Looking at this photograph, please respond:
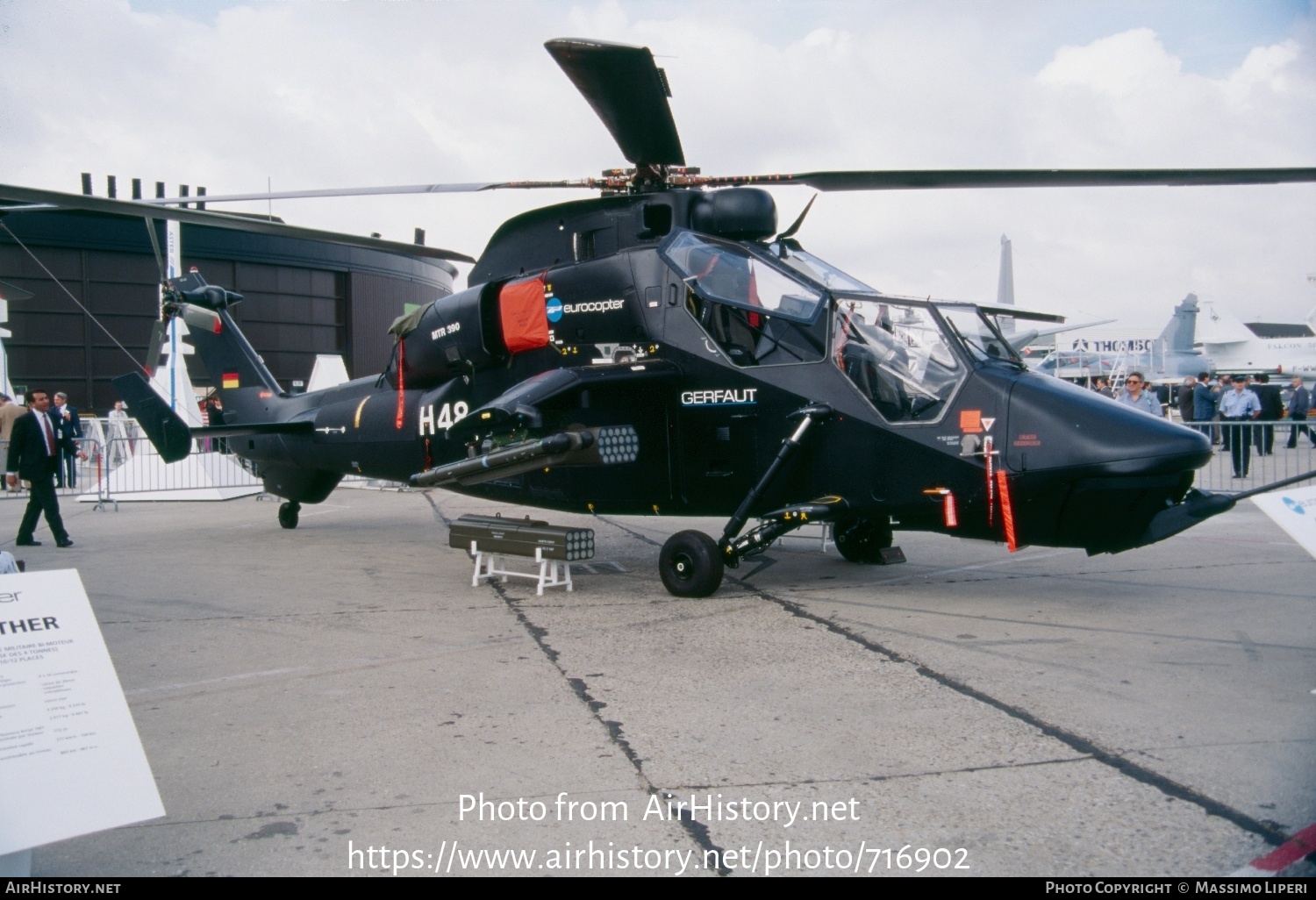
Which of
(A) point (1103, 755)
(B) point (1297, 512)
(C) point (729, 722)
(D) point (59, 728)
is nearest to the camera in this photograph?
(D) point (59, 728)

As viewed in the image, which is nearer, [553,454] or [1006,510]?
[1006,510]

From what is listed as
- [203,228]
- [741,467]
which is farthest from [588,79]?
[203,228]

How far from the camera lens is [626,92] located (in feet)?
23.6

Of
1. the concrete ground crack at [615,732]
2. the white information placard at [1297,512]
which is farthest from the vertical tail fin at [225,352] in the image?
the white information placard at [1297,512]

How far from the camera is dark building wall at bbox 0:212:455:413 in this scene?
36.1 metres

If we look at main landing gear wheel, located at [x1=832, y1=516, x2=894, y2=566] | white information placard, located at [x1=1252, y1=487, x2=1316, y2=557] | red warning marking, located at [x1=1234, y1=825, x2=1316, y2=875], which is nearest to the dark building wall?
main landing gear wheel, located at [x1=832, y1=516, x2=894, y2=566]

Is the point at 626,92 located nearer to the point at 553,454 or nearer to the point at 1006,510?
the point at 553,454

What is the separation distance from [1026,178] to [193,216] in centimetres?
727

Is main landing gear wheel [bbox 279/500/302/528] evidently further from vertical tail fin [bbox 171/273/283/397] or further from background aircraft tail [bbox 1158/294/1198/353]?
background aircraft tail [bbox 1158/294/1198/353]

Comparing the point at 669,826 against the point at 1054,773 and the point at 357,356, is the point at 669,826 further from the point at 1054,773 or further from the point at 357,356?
the point at 357,356

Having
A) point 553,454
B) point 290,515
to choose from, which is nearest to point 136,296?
point 290,515

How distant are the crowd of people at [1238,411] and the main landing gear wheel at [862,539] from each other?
4653 mm

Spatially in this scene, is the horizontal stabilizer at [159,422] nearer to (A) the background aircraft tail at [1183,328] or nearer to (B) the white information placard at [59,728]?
(B) the white information placard at [59,728]

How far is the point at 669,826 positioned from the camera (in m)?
3.64
